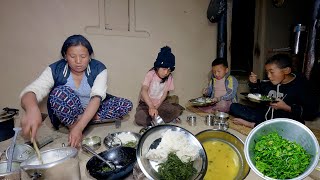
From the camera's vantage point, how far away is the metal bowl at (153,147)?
154cm

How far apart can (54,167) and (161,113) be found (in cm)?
221

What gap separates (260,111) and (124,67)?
2.33m

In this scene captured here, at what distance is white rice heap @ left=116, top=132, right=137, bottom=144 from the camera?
2.46 meters

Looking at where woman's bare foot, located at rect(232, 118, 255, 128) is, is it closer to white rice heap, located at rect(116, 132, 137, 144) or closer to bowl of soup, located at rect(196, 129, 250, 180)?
bowl of soup, located at rect(196, 129, 250, 180)

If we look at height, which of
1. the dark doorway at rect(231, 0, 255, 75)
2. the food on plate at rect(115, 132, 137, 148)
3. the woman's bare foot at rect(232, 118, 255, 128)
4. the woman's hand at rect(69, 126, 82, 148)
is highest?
the dark doorway at rect(231, 0, 255, 75)

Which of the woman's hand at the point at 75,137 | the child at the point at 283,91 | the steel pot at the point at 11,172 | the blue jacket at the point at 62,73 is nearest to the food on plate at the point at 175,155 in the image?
the woman's hand at the point at 75,137

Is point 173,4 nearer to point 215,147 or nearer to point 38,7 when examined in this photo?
point 38,7

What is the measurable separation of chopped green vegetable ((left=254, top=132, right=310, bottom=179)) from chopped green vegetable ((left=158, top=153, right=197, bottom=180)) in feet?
1.57

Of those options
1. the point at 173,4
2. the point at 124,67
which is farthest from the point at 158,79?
the point at 173,4

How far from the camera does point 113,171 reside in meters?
1.70

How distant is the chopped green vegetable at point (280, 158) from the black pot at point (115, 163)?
1.00 metres

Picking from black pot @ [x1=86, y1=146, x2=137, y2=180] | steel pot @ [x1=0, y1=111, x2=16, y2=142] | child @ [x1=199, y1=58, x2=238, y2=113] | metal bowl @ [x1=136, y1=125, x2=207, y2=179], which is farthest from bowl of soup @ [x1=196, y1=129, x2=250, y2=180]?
steel pot @ [x1=0, y1=111, x2=16, y2=142]

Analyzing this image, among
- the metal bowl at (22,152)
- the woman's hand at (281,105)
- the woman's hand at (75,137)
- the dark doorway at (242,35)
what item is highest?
the dark doorway at (242,35)

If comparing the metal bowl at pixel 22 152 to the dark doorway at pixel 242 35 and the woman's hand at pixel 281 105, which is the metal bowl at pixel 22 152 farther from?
the dark doorway at pixel 242 35
